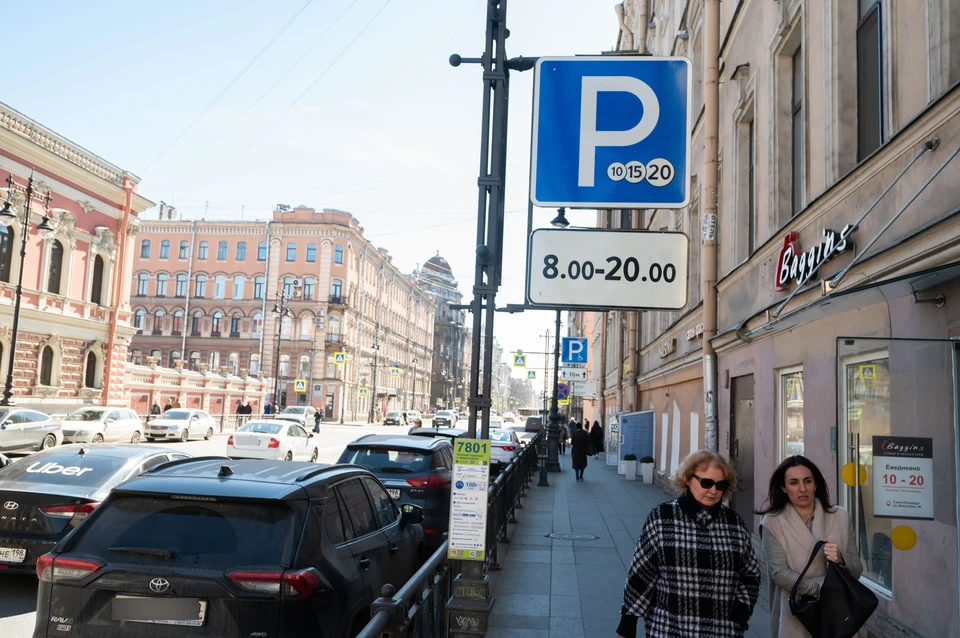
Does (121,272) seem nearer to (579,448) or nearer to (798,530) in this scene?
(579,448)

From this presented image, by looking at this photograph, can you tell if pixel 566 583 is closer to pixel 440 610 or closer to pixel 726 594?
pixel 440 610

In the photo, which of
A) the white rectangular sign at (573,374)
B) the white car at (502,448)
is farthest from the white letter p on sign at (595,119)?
the white rectangular sign at (573,374)

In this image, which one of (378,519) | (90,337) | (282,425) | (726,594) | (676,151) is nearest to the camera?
(726,594)

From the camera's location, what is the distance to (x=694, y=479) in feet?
12.4

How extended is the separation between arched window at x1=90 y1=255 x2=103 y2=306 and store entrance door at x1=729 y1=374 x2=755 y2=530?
3760 centimetres

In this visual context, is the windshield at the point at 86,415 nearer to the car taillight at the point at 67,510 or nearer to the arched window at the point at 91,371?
the arched window at the point at 91,371

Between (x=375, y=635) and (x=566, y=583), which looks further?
(x=566, y=583)

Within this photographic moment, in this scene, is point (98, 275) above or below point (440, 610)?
above

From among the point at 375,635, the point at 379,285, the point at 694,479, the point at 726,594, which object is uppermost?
the point at 379,285

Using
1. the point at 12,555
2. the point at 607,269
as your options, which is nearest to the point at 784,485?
the point at 607,269

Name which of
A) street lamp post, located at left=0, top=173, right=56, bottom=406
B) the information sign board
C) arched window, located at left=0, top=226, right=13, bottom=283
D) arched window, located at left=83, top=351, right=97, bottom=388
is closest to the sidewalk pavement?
the information sign board

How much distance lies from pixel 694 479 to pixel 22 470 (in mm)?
7698

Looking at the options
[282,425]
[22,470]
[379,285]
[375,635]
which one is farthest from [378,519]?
[379,285]

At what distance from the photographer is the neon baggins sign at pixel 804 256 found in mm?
7398
